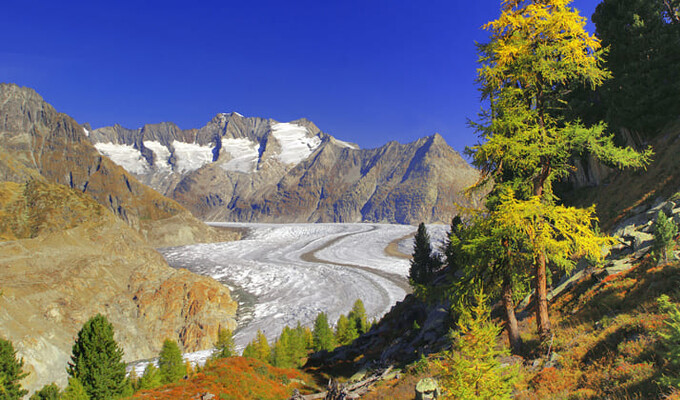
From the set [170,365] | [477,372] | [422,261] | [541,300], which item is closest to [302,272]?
[170,365]

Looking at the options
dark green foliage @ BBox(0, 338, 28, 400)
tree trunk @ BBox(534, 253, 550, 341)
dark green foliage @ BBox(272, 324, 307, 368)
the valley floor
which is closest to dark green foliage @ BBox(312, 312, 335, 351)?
dark green foliage @ BBox(272, 324, 307, 368)

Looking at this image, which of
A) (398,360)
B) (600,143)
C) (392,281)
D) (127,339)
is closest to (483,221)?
(600,143)

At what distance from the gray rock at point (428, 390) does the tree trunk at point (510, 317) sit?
2628 millimetres

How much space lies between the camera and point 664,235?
10688 mm

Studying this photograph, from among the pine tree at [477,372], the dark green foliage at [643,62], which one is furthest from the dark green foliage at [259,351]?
the dark green foliage at [643,62]

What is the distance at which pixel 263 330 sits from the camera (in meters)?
60.2

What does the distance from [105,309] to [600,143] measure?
231 ft

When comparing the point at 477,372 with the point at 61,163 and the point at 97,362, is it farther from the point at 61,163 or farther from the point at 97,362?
the point at 61,163

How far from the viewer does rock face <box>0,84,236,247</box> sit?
176 metres

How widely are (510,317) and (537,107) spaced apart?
6335 mm

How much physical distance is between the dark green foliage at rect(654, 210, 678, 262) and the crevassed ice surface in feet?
182

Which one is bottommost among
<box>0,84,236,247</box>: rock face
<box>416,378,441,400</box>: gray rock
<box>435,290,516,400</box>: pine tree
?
<box>416,378,441,400</box>: gray rock

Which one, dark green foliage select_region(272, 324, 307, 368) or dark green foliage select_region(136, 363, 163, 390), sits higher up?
dark green foliage select_region(136, 363, 163, 390)

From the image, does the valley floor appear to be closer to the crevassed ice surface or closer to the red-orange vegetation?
the crevassed ice surface
